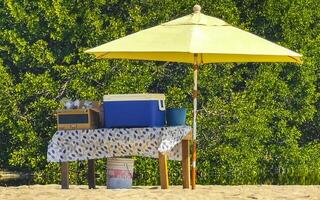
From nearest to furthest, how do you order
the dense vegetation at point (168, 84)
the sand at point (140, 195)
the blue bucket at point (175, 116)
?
the sand at point (140, 195), the blue bucket at point (175, 116), the dense vegetation at point (168, 84)

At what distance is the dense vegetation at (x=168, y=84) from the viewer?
17.3 meters

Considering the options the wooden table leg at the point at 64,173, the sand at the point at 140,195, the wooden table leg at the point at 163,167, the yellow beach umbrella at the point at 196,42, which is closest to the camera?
the sand at the point at 140,195

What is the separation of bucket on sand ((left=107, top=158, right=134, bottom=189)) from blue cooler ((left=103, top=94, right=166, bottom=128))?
67 cm

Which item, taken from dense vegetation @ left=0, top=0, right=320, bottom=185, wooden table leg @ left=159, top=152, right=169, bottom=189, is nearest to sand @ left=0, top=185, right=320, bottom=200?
wooden table leg @ left=159, top=152, right=169, bottom=189

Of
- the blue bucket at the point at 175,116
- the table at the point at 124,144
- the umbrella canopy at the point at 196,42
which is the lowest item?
the table at the point at 124,144

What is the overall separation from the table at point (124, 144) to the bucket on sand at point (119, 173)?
1.40 ft

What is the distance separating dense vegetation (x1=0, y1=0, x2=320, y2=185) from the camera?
1730 cm

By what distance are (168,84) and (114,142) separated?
650cm

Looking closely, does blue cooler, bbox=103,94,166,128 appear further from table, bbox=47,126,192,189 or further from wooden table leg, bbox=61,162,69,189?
wooden table leg, bbox=61,162,69,189

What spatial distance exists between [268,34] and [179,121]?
23.8 ft

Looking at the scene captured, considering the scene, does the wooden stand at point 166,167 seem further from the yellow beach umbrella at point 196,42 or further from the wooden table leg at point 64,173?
the yellow beach umbrella at point 196,42

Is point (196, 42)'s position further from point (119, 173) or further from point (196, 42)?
point (119, 173)

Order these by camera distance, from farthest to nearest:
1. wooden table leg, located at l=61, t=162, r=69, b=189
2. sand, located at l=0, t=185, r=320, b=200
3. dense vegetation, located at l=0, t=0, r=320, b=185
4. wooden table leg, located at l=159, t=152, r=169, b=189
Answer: dense vegetation, located at l=0, t=0, r=320, b=185, wooden table leg, located at l=61, t=162, r=69, b=189, wooden table leg, located at l=159, t=152, r=169, b=189, sand, located at l=0, t=185, r=320, b=200

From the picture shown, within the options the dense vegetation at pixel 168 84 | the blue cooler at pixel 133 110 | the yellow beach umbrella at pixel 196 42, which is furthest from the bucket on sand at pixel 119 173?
the dense vegetation at pixel 168 84
